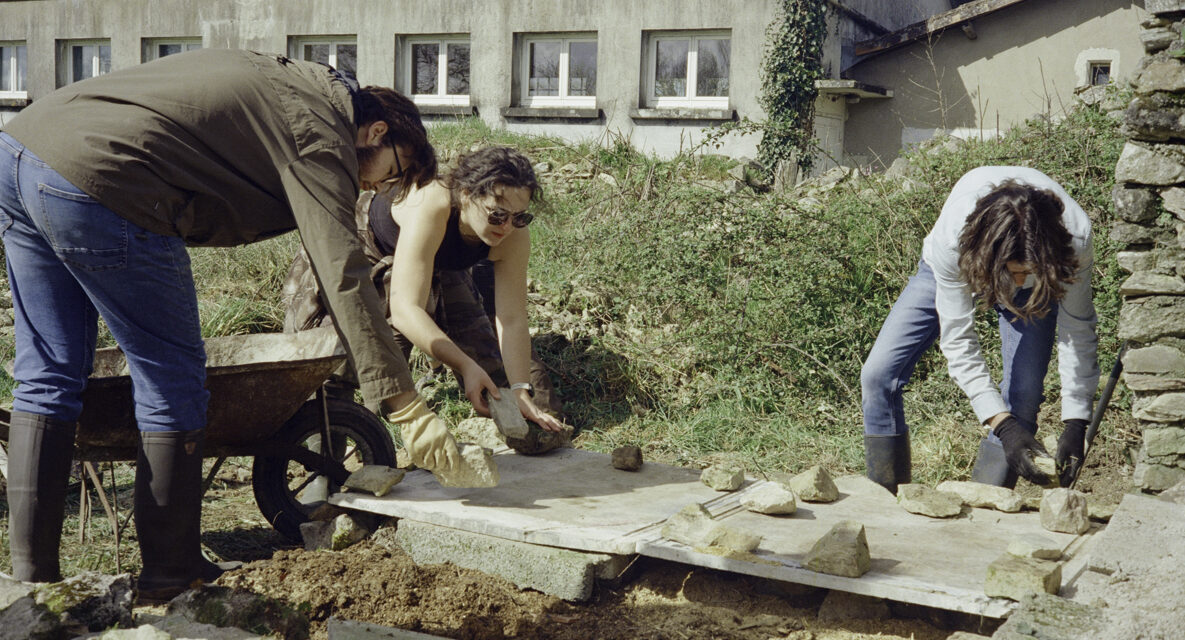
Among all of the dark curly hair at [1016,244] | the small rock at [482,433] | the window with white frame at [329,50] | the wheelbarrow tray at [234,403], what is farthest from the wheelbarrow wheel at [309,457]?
the window with white frame at [329,50]

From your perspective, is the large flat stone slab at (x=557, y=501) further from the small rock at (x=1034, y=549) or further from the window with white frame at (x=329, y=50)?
the window with white frame at (x=329, y=50)

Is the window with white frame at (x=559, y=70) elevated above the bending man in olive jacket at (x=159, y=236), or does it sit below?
above

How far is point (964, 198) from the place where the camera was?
346 cm

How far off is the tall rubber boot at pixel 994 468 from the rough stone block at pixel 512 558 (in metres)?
1.61

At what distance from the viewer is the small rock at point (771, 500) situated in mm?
3229

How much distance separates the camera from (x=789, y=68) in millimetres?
11000

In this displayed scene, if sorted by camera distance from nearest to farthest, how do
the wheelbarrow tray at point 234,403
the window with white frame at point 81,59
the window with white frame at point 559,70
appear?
the wheelbarrow tray at point 234,403 → the window with white frame at point 559,70 → the window with white frame at point 81,59

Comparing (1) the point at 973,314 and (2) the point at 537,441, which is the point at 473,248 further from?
(1) the point at 973,314

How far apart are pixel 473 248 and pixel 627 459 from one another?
1056mm

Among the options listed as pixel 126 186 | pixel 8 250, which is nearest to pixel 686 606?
pixel 126 186

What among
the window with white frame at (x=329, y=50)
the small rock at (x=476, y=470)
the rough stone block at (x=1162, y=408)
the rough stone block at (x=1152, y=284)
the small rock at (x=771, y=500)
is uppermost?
the window with white frame at (x=329, y=50)

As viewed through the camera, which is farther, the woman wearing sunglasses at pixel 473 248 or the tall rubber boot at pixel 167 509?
the woman wearing sunglasses at pixel 473 248

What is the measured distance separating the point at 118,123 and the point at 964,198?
8.97 feet

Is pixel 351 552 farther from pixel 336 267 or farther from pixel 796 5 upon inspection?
pixel 796 5
